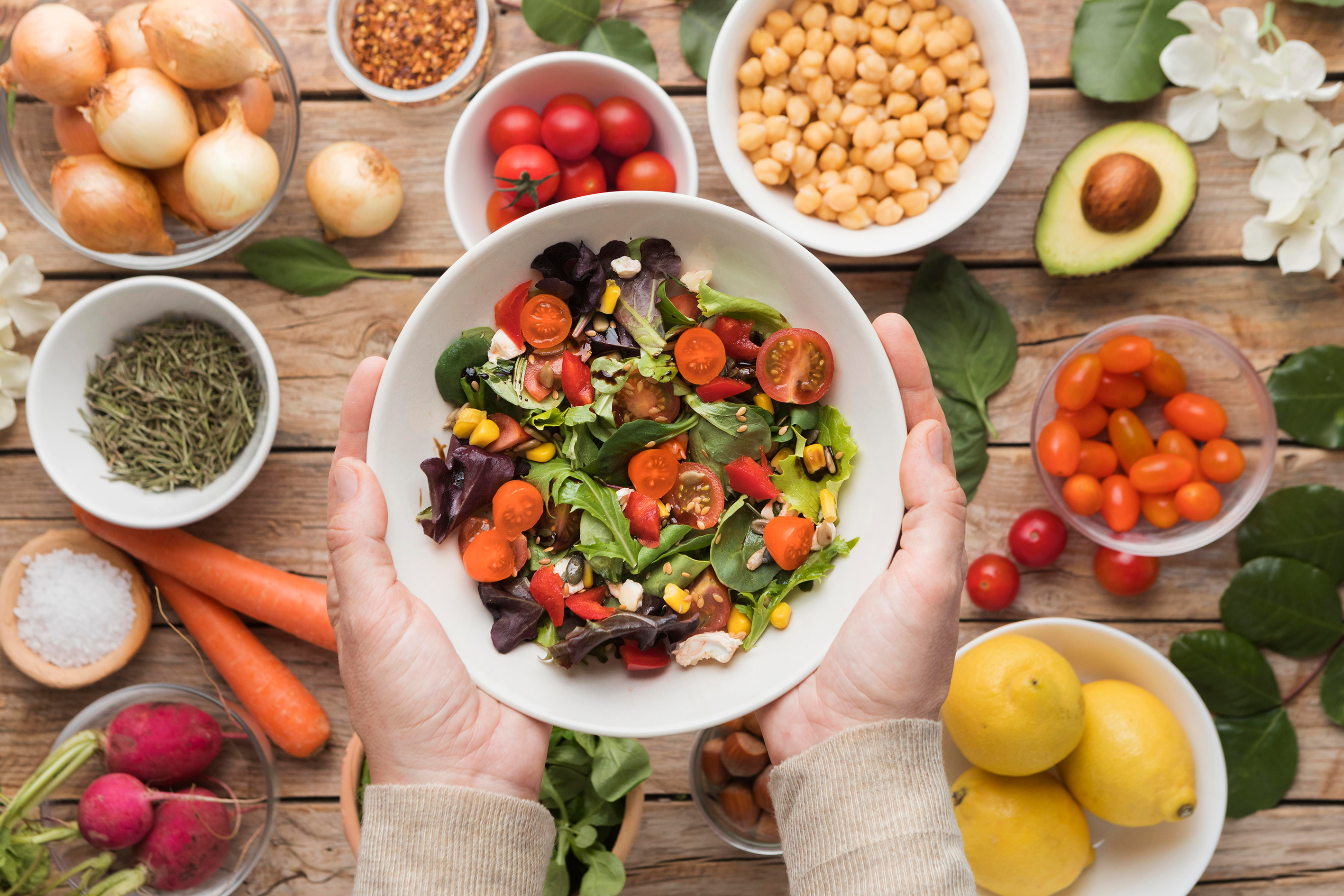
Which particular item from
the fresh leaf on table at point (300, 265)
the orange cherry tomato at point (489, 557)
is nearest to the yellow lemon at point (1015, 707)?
the orange cherry tomato at point (489, 557)

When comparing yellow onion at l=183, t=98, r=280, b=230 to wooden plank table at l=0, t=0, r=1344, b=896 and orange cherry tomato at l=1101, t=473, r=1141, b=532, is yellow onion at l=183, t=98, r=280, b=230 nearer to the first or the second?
wooden plank table at l=0, t=0, r=1344, b=896

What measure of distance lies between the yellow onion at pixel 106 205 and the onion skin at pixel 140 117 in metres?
0.04

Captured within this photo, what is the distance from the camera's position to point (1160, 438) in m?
1.92

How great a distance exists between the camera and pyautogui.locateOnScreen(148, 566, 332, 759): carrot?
6.15 feet

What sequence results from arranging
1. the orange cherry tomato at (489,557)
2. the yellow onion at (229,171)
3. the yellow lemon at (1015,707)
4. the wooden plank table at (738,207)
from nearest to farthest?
the orange cherry tomato at (489,557)
the yellow lemon at (1015,707)
the yellow onion at (229,171)
the wooden plank table at (738,207)

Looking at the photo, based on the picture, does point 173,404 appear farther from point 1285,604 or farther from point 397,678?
point 1285,604

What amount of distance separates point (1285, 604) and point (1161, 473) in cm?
46

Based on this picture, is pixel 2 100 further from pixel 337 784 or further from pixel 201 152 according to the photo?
pixel 337 784

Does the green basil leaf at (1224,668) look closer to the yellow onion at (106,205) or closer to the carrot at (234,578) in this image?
the carrot at (234,578)

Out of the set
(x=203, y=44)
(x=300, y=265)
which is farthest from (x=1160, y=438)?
(x=203, y=44)

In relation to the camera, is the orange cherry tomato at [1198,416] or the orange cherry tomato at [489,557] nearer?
the orange cherry tomato at [489,557]

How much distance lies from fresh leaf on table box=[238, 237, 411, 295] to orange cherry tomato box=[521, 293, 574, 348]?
61 centimetres

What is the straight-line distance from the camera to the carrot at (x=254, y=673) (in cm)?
188

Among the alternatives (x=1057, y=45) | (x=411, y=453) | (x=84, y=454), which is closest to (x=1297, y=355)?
(x=1057, y=45)
